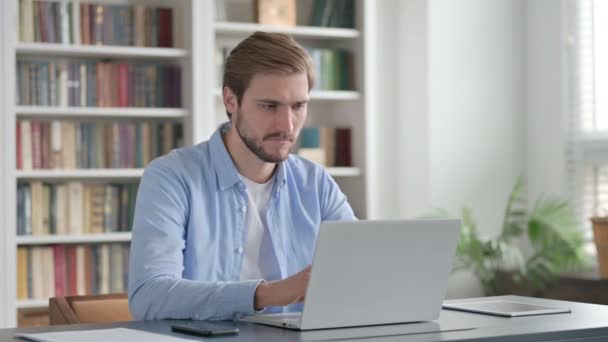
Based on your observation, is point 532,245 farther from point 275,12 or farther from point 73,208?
point 73,208

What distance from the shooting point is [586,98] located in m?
4.98

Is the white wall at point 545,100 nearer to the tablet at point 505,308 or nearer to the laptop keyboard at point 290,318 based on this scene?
the tablet at point 505,308

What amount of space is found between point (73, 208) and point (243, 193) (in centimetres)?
223

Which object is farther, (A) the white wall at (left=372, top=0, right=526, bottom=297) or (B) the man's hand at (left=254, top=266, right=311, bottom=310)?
(A) the white wall at (left=372, top=0, right=526, bottom=297)

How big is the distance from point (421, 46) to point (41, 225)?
6.65 ft

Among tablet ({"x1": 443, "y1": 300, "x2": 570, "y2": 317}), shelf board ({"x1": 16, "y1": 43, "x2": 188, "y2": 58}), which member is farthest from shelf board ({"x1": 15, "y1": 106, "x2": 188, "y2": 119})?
tablet ({"x1": 443, "y1": 300, "x2": 570, "y2": 317})

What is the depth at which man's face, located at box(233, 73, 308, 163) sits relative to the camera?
2396 millimetres

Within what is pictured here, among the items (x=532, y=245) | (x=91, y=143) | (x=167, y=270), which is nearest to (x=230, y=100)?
(x=167, y=270)

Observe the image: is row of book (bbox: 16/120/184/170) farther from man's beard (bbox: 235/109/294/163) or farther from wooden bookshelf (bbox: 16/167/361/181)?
man's beard (bbox: 235/109/294/163)

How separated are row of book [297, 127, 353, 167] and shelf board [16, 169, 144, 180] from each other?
32.6 inches

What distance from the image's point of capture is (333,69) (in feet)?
16.3

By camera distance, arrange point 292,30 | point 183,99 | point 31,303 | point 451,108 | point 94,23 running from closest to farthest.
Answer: point 31,303
point 94,23
point 183,99
point 292,30
point 451,108

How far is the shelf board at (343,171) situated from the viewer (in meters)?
4.84

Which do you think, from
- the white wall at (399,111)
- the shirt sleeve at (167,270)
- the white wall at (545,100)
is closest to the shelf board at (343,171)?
the white wall at (399,111)
